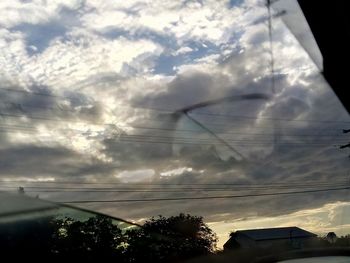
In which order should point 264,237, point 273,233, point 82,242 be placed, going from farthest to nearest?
1. point 273,233
2. point 264,237
3. point 82,242

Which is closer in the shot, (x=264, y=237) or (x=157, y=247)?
(x=157, y=247)

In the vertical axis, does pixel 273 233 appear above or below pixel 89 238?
above

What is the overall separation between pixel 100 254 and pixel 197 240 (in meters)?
35.2

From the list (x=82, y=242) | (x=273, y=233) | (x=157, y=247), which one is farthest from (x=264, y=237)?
(x=82, y=242)

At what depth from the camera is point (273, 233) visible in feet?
315

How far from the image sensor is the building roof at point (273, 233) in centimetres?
9256

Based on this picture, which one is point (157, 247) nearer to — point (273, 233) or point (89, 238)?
point (89, 238)

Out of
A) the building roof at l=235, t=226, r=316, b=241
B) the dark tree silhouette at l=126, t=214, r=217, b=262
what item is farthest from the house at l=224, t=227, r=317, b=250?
the dark tree silhouette at l=126, t=214, r=217, b=262

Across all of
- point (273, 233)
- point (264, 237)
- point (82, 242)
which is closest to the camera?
point (82, 242)

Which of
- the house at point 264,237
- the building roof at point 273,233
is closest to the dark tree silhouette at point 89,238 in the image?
the house at point 264,237

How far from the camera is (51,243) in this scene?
49.1 m

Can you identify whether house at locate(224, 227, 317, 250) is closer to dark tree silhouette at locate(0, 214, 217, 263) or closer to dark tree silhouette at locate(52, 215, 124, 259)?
dark tree silhouette at locate(0, 214, 217, 263)

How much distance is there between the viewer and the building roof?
3644 inches

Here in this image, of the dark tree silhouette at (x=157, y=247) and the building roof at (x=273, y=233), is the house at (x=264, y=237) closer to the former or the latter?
the building roof at (x=273, y=233)
